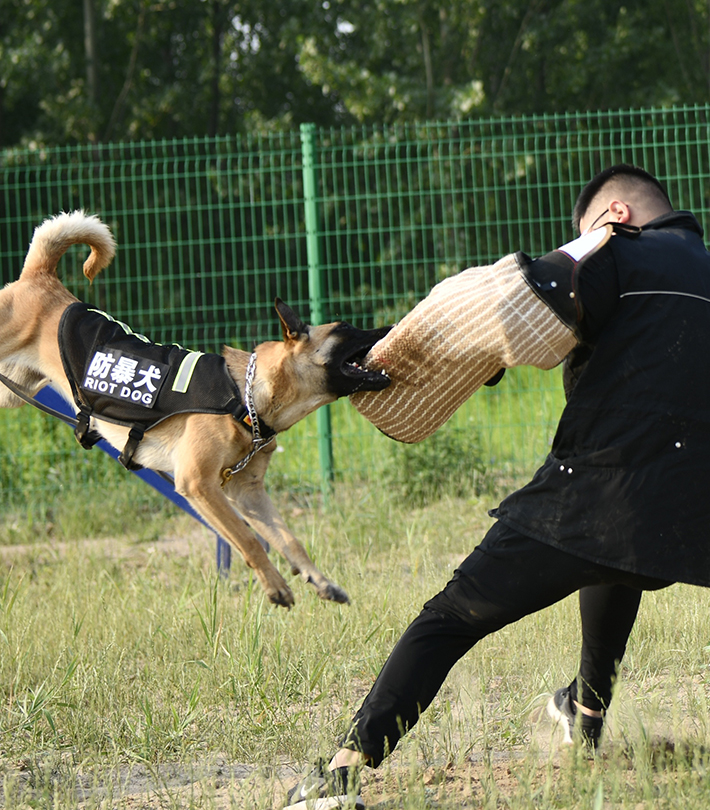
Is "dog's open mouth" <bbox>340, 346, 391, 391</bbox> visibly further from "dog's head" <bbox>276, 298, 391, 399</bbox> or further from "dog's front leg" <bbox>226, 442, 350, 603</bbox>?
"dog's front leg" <bbox>226, 442, 350, 603</bbox>

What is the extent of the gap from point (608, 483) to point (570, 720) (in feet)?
2.91

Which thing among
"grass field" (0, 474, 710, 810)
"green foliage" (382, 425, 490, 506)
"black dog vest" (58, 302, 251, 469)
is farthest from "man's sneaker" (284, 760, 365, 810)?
"green foliage" (382, 425, 490, 506)

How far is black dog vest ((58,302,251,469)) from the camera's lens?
9.95 ft

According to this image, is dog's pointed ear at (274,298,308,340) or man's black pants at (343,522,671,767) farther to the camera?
dog's pointed ear at (274,298,308,340)

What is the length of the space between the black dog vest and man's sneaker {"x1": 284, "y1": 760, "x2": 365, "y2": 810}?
1.27 m

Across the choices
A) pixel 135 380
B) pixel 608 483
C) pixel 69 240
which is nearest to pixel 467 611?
pixel 608 483

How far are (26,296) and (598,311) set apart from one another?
8.69ft

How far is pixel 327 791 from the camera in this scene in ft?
6.87

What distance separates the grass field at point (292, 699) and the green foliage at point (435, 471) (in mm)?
1443

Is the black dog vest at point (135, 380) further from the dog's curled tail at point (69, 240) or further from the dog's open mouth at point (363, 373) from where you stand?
the dog's curled tail at point (69, 240)

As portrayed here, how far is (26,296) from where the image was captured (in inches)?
146

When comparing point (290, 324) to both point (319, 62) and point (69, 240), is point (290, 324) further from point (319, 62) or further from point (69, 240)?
point (319, 62)

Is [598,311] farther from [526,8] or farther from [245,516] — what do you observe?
[526,8]

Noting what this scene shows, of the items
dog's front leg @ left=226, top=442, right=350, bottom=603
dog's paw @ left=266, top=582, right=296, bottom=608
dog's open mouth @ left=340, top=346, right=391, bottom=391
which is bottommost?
dog's paw @ left=266, top=582, right=296, bottom=608
